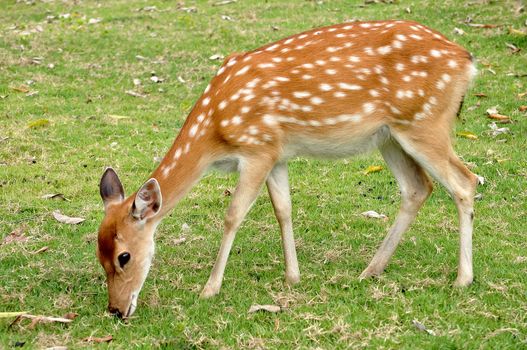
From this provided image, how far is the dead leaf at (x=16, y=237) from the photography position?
20.3 feet

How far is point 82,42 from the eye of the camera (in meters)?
13.2

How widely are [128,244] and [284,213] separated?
3.98 ft

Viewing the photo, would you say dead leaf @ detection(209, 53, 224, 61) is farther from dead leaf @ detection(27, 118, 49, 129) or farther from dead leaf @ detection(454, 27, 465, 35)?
dead leaf @ detection(454, 27, 465, 35)

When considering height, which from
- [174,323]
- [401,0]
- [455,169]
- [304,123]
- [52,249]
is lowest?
[401,0]

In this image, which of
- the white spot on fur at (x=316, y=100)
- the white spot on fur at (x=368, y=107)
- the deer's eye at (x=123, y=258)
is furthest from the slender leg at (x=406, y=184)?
the deer's eye at (x=123, y=258)

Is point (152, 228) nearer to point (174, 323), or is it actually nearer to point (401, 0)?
point (174, 323)

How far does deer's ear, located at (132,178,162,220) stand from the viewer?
4840mm

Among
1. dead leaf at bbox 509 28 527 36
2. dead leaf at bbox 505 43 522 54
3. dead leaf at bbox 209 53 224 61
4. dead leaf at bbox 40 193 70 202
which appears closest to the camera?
dead leaf at bbox 40 193 70 202

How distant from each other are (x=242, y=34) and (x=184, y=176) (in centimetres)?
808

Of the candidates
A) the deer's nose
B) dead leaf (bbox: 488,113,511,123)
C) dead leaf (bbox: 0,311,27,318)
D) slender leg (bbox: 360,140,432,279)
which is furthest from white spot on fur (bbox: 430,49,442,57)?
dead leaf (bbox: 488,113,511,123)

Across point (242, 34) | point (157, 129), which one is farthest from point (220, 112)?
point (242, 34)

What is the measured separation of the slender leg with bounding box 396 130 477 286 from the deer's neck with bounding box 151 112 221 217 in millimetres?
1276

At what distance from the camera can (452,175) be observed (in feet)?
17.6

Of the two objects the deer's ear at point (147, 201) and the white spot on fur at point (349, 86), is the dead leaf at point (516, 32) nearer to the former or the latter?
the white spot on fur at point (349, 86)
